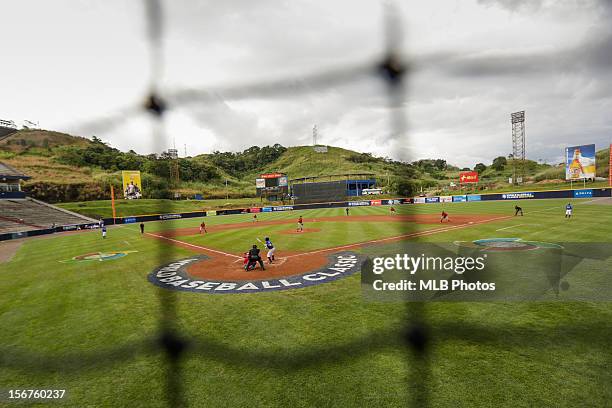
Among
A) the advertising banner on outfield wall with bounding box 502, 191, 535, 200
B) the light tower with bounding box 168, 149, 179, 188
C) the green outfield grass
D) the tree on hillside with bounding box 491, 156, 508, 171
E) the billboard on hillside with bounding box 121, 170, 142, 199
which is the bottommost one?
the green outfield grass

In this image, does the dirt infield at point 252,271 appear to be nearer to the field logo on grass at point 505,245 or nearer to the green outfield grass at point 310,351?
the green outfield grass at point 310,351

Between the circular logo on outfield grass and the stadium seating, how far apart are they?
136ft

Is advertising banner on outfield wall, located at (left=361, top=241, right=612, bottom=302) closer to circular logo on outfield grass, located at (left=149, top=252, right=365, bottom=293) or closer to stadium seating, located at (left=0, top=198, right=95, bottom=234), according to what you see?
circular logo on outfield grass, located at (left=149, top=252, right=365, bottom=293)

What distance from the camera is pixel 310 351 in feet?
23.9

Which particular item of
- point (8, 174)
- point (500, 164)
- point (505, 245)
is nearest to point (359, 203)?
point (505, 245)

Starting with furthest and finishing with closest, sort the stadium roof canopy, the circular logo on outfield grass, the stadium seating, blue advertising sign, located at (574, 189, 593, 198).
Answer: the stadium roof canopy < blue advertising sign, located at (574, 189, 593, 198) < the stadium seating < the circular logo on outfield grass

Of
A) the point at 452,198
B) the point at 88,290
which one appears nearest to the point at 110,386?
the point at 88,290

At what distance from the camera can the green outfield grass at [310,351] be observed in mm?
5641

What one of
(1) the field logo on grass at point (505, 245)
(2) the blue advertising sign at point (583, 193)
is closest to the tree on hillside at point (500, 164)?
(2) the blue advertising sign at point (583, 193)

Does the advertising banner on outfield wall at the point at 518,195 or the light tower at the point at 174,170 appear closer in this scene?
the light tower at the point at 174,170

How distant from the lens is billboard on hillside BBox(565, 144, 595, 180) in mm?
60250

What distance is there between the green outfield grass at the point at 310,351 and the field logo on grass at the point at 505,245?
8.85 metres

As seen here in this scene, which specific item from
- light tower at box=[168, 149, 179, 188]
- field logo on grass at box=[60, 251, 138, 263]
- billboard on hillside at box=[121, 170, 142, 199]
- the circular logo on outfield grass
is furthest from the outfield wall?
light tower at box=[168, 149, 179, 188]

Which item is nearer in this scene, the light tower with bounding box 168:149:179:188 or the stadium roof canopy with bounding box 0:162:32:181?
the light tower with bounding box 168:149:179:188
